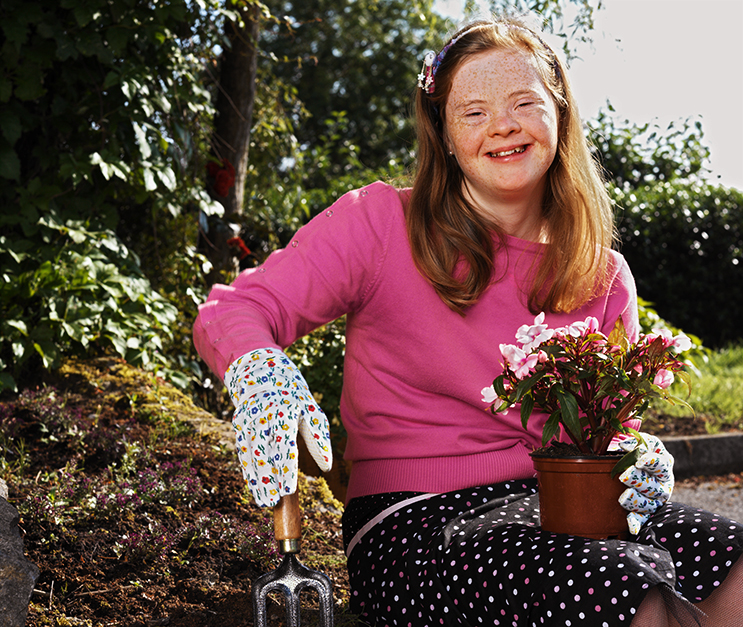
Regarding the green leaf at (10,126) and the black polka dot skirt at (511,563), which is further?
the green leaf at (10,126)

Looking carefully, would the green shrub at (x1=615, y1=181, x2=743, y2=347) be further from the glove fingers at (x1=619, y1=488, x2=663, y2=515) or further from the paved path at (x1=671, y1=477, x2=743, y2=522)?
the glove fingers at (x1=619, y1=488, x2=663, y2=515)

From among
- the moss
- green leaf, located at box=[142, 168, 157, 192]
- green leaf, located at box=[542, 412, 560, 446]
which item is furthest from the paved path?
green leaf, located at box=[142, 168, 157, 192]

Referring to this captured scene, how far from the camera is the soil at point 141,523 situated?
171 cm

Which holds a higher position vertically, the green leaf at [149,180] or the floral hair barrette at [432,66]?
the green leaf at [149,180]

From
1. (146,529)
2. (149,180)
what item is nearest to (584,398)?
(146,529)

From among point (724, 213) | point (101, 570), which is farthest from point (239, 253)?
point (724, 213)

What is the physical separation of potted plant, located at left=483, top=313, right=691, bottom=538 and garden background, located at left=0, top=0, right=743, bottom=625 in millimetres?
810

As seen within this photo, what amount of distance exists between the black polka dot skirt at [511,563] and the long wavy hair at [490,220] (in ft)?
1.66

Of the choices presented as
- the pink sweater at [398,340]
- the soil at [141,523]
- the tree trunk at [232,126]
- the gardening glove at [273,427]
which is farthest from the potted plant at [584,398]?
the tree trunk at [232,126]

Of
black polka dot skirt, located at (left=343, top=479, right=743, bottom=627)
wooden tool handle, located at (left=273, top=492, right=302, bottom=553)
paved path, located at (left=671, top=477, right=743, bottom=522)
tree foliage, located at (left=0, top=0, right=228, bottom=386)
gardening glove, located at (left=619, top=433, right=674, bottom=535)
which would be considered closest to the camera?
black polka dot skirt, located at (left=343, top=479, right=743, bottom=627)

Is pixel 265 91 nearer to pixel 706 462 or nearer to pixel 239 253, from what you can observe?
pixel 239 253

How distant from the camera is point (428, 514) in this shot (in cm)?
159

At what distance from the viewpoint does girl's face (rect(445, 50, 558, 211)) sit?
1812mm

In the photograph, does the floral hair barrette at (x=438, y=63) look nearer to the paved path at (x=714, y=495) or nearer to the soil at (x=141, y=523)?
the soil at (x=141, y=523)
